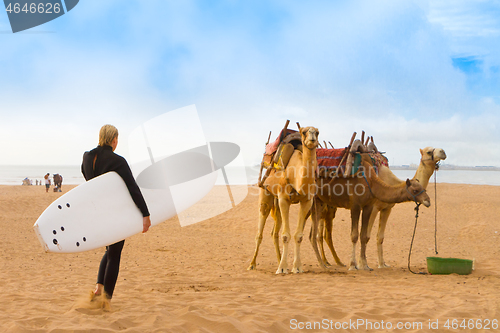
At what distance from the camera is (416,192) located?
7875 mm

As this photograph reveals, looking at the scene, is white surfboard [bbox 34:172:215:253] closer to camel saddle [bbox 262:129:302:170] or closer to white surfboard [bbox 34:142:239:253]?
white surfboard [bbox 34:142:239:253]

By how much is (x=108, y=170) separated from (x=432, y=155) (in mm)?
7229

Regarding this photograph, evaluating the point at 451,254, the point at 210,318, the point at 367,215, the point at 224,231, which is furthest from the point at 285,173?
the point at 224,231

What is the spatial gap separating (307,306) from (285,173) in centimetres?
366

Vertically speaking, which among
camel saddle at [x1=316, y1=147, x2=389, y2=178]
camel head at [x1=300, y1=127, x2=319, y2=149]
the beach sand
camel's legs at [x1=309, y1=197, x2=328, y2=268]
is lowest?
the beach sand

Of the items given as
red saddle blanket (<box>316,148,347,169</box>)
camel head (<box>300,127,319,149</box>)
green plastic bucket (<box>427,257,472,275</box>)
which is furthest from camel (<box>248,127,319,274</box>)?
green plastic bucket (<box>427,257,472,275</box>)

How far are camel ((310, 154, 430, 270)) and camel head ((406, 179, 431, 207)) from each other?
48 millimetres

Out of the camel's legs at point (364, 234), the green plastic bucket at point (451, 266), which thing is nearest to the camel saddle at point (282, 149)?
the camel's legs at point (364, 234)

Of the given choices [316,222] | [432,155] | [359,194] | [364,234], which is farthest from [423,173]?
[316,222]

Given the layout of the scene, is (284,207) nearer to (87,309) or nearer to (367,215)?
(367,215)

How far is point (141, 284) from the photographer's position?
6.91m

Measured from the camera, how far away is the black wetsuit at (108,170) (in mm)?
4559

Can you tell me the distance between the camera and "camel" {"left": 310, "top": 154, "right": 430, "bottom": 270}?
27.5ft

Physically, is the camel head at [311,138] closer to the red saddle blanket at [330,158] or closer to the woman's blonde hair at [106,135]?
the red saddle blanket at [330,158]
